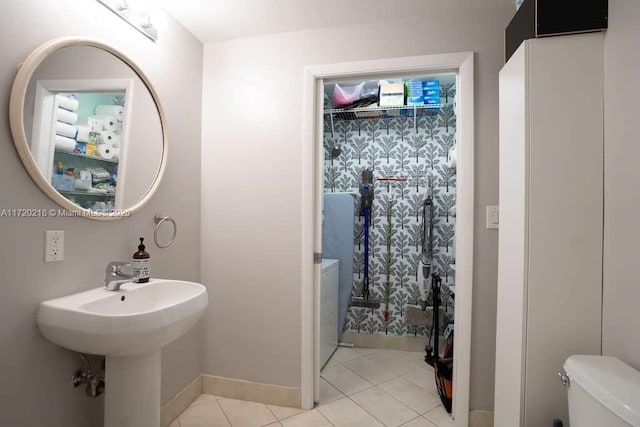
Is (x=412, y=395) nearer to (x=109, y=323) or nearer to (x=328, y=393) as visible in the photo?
(x=328, y=393)

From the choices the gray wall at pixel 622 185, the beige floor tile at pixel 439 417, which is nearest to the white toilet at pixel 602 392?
the gray wall at pixel 622 185

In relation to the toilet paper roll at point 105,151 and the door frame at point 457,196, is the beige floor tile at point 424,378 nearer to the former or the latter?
the door frame at point 457,196

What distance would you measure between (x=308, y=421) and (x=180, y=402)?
0.78 metres

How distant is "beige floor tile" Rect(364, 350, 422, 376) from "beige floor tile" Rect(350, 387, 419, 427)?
1.23 ft

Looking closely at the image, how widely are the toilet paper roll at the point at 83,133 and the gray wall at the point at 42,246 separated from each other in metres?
0.25

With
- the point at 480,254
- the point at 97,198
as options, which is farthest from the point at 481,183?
the point at 97,198

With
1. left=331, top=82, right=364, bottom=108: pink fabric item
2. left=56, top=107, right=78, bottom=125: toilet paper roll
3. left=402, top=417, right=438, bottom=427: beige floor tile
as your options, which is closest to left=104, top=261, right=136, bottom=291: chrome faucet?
left=56, top=107, right=78, bottom=125: toilet paper roll

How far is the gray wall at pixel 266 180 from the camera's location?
1.81 meters

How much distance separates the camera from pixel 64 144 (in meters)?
1.25

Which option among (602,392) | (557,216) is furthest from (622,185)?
(602,392)

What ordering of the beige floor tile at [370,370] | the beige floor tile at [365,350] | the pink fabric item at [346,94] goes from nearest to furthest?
1. the beige floor tile at [370,370]
2. the pink fabric item at [346,94]
3. the beige floor tile at [365,350]

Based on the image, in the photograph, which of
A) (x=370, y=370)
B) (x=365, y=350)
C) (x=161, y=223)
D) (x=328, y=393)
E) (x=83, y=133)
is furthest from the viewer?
(x=365, y=350)

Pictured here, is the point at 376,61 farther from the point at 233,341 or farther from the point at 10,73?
the point at 233,341

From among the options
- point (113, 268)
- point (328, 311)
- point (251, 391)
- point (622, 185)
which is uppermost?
point (622, 185)
